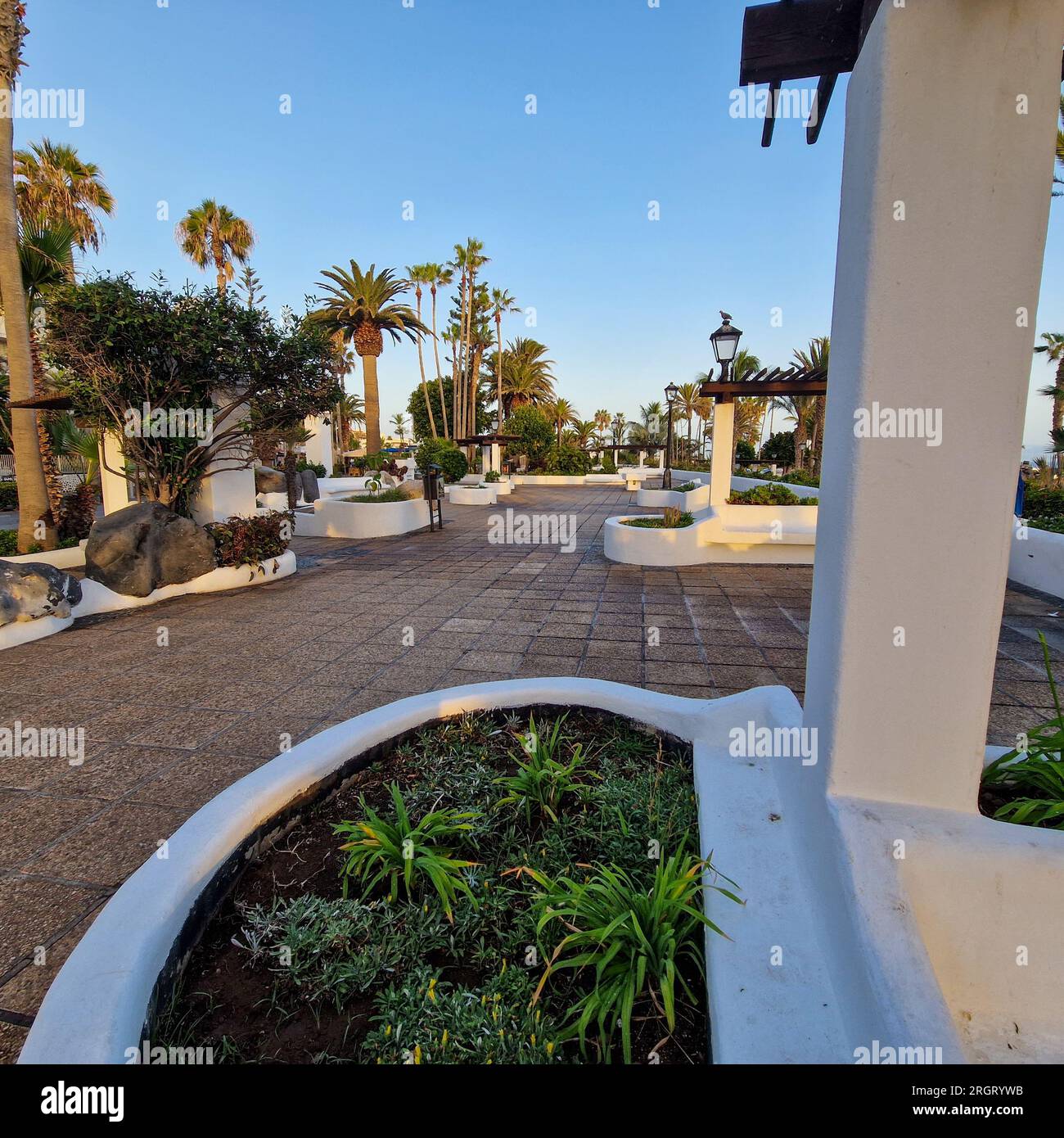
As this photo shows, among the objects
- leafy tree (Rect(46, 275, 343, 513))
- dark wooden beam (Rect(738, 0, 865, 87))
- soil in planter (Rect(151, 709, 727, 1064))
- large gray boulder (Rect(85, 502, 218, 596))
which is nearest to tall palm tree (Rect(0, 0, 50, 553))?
leafy tree (Rect(46, 275, 343, 513))

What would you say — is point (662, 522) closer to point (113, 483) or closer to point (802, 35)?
point (802, 35)

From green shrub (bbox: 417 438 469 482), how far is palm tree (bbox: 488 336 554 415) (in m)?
16.3

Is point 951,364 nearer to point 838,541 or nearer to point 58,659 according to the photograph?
point 838,541

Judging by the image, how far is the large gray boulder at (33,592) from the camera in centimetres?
541

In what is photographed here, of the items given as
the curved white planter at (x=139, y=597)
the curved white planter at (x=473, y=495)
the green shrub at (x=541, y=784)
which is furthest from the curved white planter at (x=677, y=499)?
the green shrub at (x=541, y=784)

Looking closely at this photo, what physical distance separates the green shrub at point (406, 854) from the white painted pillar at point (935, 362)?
4.18ft

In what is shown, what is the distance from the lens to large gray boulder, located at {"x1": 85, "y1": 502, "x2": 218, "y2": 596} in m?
6.64

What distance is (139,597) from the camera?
6777 mm

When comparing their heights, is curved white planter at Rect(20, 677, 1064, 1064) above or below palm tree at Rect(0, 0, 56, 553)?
below

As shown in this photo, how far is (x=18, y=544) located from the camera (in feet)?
28.5

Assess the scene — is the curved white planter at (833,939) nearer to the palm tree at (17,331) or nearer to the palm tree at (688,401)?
the palm tree at (17,331)

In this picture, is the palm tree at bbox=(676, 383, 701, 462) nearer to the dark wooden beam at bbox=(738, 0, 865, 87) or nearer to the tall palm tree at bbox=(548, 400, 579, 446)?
the tall palm tree at bbox=(548, 400, 579, 446)

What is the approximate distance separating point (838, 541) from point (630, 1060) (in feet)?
4.86

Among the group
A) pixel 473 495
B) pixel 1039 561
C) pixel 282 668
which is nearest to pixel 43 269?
pixel 282 668
